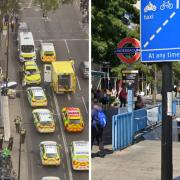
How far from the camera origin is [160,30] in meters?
4.79

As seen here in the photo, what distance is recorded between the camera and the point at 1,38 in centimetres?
306

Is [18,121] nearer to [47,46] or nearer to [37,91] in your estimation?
[37,91]

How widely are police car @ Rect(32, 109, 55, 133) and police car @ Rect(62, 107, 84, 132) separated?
0.09m

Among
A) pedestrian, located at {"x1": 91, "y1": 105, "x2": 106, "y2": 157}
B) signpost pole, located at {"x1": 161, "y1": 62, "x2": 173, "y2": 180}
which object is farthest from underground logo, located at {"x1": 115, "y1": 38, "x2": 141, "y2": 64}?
signpost pole, located at {"x1": 161, "y1": 62, "x2": 173, "y2": 180}

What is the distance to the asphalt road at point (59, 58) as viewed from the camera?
118 inches

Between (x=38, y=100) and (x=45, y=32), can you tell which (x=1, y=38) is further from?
(x=38, y=100)

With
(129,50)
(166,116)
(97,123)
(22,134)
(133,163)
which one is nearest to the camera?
(22,134)

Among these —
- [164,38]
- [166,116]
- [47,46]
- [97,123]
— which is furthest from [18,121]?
[97,123]

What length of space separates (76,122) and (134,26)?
17458mm

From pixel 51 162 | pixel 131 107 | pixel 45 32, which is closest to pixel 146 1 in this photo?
pixel 45 32

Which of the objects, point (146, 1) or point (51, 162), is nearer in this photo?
point (51, 162)

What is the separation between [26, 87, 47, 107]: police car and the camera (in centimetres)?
303

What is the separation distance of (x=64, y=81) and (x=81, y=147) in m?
0.45

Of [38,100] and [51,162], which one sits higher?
[38,100]
